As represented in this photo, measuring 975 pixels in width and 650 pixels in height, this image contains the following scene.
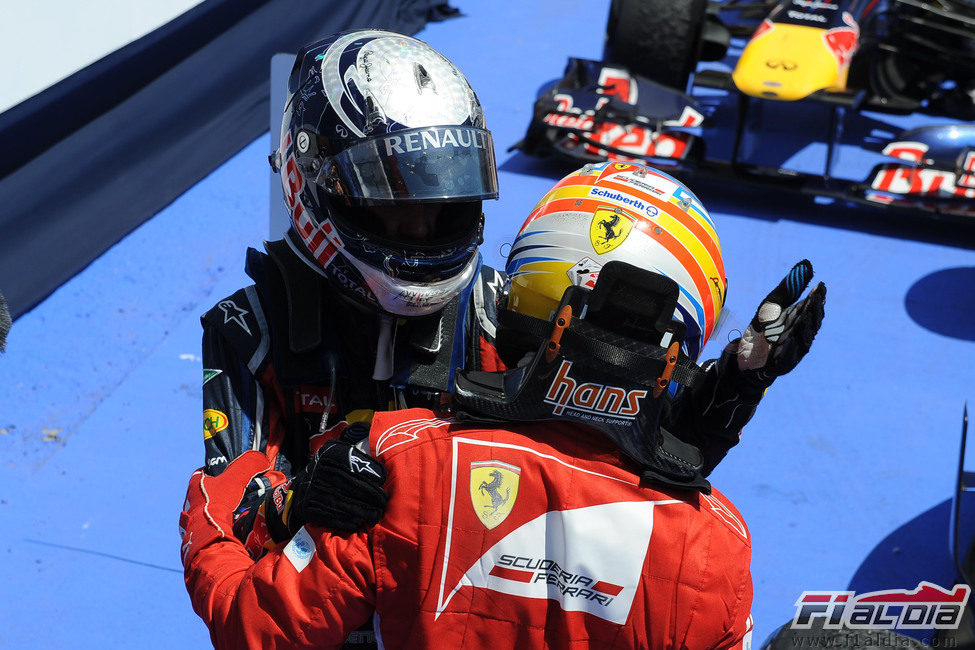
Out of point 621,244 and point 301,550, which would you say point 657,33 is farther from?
point 301,550

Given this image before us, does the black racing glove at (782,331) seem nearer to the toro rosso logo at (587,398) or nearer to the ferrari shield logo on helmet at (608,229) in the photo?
the ferrari shield logo on helmet at (608,229)

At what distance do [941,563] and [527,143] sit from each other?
3.67m

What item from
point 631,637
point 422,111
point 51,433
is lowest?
point 51,433

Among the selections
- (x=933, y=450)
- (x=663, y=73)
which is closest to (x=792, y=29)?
(x=663, y=73)

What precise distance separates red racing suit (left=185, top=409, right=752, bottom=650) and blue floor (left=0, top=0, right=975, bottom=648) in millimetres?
876

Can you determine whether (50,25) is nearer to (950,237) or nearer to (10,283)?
(10,283)

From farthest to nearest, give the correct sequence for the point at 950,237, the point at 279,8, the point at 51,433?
the point at 279,8 < the point at 950,237 < the point at 51,433

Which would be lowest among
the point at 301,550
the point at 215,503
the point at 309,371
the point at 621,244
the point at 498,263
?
the point at 498,263

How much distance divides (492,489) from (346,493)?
0.20m

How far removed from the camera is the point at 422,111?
1.79 meters

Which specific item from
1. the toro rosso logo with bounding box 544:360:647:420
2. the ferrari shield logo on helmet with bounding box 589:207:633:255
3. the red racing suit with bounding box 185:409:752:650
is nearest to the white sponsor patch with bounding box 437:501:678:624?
the red racing suit with bounding box 185:409:752:650

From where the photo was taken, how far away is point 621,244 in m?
1.72

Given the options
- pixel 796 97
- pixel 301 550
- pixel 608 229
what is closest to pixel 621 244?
pixel 608 229

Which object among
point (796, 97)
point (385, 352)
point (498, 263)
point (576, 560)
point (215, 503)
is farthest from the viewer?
point (796, 97)
